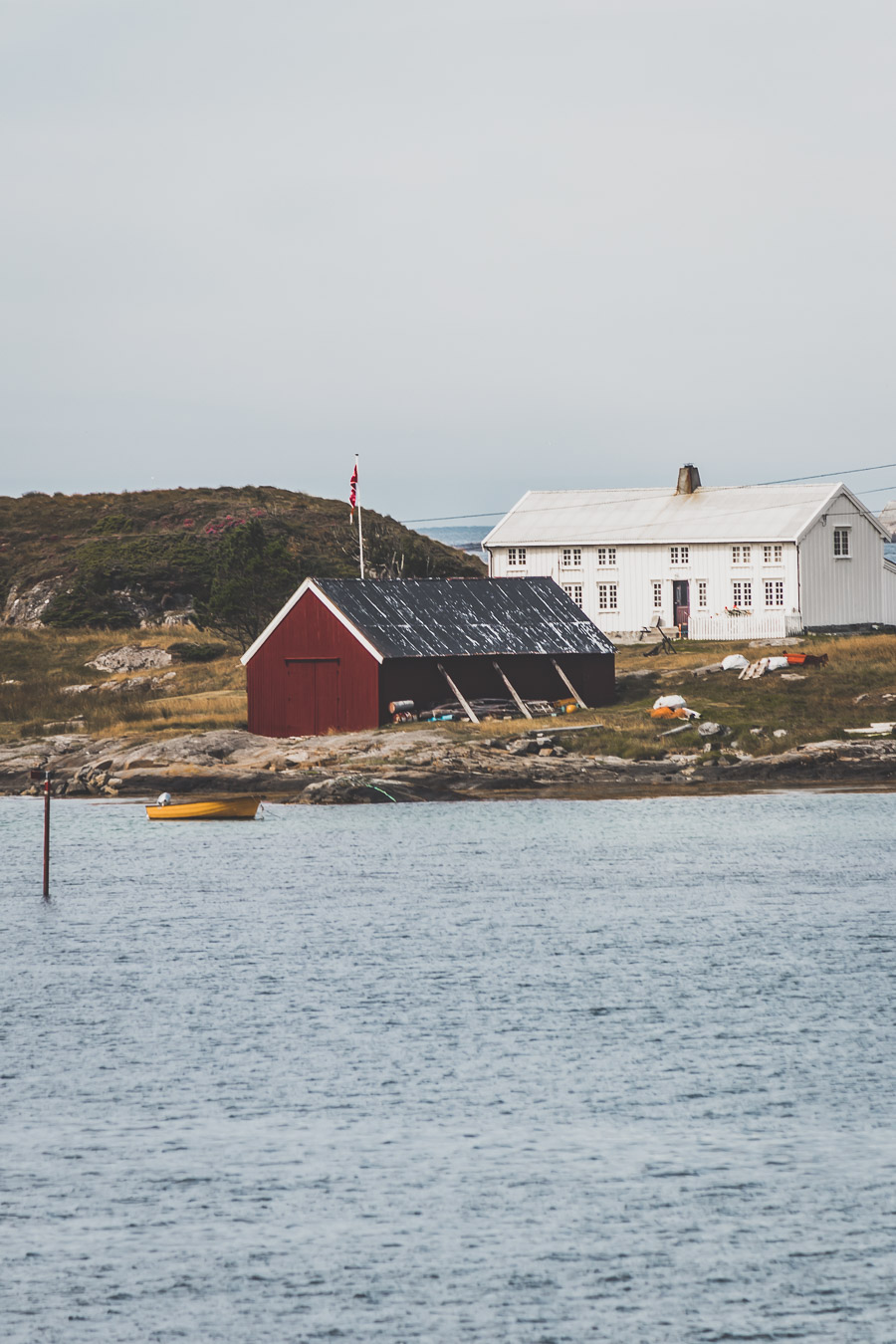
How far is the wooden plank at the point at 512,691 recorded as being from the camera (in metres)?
49.8

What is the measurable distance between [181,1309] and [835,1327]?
4.62 metres

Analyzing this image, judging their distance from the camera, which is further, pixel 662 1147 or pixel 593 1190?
pixel 662 1147

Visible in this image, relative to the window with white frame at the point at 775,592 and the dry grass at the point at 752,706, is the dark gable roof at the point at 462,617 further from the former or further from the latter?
the window with white frame at the point at 775,592

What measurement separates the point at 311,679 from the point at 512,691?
258 inches

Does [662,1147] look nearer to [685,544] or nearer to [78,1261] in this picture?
[78,1261]

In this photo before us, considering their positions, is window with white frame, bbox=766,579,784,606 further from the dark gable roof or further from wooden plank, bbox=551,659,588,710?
wooden plank, bbox=551,659,588,710

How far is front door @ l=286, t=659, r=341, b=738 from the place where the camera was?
49344mm

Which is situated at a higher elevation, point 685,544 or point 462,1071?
point 685,544

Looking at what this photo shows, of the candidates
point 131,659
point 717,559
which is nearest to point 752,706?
point 717,559

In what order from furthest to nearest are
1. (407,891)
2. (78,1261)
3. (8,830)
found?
(8,830) → (407,891) → (78,1261)

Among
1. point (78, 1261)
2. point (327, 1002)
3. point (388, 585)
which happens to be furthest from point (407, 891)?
point (388, 585)

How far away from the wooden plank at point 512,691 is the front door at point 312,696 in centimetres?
537

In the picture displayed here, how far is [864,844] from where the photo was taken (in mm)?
34594

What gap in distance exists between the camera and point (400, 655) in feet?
158
